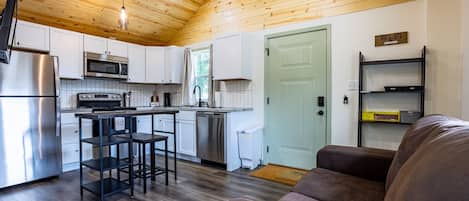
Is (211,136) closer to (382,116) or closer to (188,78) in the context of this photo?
(188,78)

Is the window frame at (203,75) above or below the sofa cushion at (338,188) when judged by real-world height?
above

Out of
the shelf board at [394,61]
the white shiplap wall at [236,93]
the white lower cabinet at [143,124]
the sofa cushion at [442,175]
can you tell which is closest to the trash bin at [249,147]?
the white shiplap wall at [236,93]

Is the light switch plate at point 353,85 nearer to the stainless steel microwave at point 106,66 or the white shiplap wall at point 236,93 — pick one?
the white shiplap wall at point 236,93

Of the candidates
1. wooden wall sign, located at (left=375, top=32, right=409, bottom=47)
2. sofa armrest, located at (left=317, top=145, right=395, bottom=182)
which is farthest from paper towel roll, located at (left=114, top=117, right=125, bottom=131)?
wooden wall sign, located at (left=375, top=32, right=409, bottom=47)

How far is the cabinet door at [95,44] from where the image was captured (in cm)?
423

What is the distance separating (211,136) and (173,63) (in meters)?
1.93

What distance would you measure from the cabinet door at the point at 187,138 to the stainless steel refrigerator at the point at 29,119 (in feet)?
5.70

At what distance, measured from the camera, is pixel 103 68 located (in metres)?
4.45

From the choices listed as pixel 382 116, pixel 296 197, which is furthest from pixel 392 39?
pixel 296 197

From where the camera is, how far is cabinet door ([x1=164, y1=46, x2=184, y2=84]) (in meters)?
5.16

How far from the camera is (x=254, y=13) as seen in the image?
429 cm

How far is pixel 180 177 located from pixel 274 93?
1.88 meters

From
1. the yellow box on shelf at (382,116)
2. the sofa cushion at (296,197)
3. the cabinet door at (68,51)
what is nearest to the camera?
the sofa cushion at (296,197)

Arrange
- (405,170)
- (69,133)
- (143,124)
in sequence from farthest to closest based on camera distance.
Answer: (143,124) < (69,133) < (405,170)
